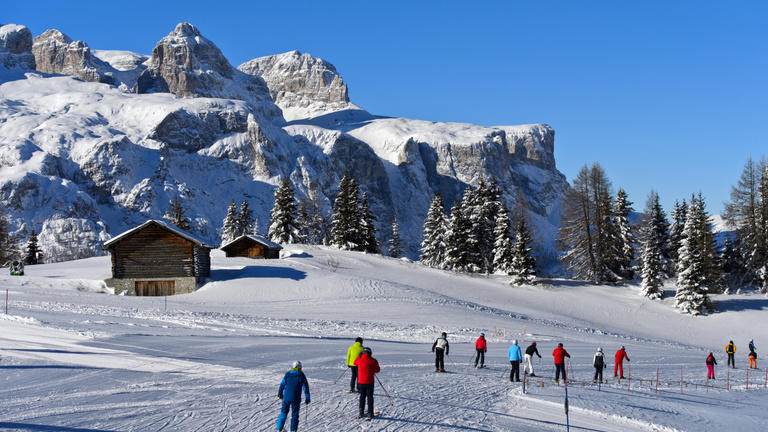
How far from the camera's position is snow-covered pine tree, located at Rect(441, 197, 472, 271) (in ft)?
186

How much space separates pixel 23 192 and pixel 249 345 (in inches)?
4520

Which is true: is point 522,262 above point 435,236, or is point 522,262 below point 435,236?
below

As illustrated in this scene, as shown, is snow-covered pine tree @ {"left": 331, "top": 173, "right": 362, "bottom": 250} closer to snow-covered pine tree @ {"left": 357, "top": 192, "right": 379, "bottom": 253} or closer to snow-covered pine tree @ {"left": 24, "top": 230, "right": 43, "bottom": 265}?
snow-covered pine tree @ {"left": 357, "top": 192, "right": 379, "bottom": 253}

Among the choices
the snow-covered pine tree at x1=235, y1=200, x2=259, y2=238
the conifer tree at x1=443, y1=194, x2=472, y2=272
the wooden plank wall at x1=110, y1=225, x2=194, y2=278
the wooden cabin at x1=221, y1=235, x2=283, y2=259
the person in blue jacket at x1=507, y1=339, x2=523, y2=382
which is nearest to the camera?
the person in blue jacket at x1=507, y1=339, x2=523, y2=382

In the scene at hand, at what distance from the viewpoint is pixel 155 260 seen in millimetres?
41625

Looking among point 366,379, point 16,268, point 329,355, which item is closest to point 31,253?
point 16,268

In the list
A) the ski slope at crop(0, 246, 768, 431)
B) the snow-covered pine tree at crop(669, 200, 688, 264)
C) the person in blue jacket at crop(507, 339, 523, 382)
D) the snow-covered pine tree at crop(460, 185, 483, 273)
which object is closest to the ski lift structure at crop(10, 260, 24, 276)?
the ski slope at crop(0, 246, 768, 431)

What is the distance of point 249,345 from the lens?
20844mm

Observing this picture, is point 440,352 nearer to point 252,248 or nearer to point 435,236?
point 252,248

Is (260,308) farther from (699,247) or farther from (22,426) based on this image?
(699,247)

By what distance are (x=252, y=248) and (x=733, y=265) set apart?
4490 cm

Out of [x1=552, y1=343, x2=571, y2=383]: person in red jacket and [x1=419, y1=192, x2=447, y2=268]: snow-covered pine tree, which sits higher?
[x1=419, y1=192, x2=447, y2=268]: snow-covered pine tree

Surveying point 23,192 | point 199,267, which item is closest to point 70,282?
point 199,267

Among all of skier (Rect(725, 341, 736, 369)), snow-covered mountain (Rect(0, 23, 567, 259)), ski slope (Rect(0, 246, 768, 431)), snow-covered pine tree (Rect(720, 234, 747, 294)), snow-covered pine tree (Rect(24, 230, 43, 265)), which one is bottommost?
skier (Rect(725, 341, 736, 369))
